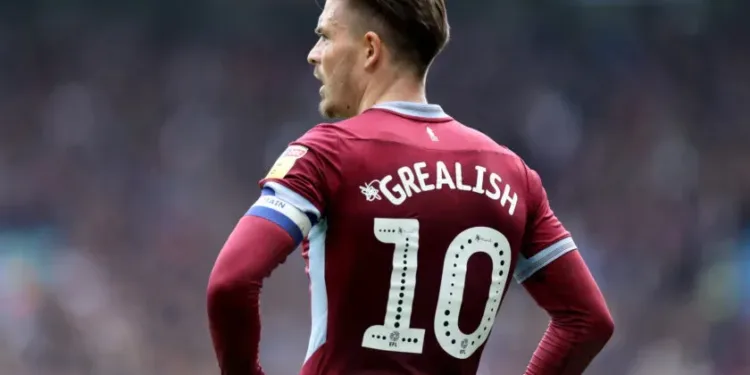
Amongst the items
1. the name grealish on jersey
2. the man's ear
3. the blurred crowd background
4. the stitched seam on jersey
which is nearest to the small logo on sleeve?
the name grealish on jersey

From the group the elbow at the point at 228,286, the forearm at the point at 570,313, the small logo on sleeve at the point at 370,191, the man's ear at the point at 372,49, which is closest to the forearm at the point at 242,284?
the elbow at the point at 228,286

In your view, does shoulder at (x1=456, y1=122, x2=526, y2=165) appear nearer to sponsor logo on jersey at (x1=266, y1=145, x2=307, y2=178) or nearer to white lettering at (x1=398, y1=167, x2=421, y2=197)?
white lettering at (x1=398, y1=167, x2=421, y2=197)

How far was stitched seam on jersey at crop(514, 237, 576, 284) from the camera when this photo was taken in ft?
5.06

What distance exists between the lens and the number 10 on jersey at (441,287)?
1.37 metres

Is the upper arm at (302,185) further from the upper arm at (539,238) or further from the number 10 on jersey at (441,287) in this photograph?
the upper arm at (539,238)

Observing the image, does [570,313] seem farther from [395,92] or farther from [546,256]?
[395,92]

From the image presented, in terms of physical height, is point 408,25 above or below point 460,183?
above

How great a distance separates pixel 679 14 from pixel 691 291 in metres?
1.80

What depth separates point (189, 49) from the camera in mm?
6828

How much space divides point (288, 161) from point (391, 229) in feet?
0.55

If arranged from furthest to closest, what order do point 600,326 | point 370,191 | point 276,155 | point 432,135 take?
point 276,155 < point 600,326 < point 432,135 < point 370,191

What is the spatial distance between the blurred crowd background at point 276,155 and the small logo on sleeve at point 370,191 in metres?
4.79

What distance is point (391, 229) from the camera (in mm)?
1359

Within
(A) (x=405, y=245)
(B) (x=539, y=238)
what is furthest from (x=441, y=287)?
(B) (x=539, y=238)
